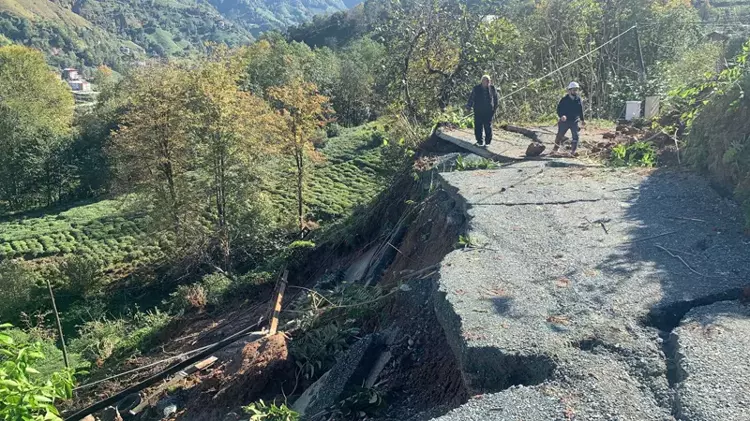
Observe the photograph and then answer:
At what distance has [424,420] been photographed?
4.10 metres

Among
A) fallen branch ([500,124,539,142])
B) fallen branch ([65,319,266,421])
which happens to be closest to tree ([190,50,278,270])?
fallen branch ([500,124,539,142])

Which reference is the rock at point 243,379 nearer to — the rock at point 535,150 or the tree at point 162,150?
the rock at point 535,150

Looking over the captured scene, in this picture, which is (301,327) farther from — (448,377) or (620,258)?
(620,258)

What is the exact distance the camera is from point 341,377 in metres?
4.92

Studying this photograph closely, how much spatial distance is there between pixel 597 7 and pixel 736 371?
1534 centimetres

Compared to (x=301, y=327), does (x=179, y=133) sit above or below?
above

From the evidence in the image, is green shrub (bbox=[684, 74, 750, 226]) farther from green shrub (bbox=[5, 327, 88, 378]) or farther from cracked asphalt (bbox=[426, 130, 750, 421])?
green shrub (bbox=[5, 327, 88, 378])

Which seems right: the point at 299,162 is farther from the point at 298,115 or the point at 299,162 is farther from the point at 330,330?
the point at 330,330

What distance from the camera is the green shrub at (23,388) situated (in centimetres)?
287

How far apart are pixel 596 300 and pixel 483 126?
6.07 meters

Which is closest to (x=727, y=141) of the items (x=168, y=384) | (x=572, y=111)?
(x=572, y=111)

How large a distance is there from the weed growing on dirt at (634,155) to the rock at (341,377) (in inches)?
198

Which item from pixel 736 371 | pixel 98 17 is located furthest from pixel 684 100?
pixel 98 17

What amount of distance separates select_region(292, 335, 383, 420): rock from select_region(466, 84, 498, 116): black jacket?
563 centimetres
